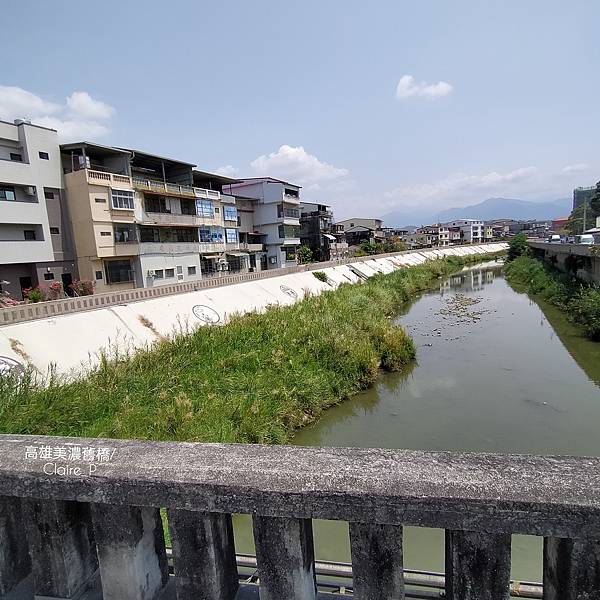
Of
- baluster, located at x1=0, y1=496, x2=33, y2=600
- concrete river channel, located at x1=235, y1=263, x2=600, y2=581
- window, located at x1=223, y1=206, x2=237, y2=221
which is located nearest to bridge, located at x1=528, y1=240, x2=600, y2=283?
concrete river channel, located at x1=235, y1=263, x2=600, y2=581

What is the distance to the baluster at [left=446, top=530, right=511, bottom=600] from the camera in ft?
4.36

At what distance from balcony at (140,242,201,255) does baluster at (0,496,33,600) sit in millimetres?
28255

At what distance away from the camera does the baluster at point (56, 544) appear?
5.48ft

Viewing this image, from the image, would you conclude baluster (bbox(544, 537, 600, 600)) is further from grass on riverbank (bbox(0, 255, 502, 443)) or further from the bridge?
the bridge

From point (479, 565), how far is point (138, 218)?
3010 centimetres

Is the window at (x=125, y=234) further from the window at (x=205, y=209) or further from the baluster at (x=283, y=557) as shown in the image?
the baluster at (x=283, y=557)

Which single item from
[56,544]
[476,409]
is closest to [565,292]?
[476,409]

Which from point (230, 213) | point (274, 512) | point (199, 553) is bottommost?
point (199, 553)

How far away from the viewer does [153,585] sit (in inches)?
67.4

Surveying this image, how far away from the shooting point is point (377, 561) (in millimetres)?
1452

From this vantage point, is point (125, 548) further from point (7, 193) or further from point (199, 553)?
point (7, 193)

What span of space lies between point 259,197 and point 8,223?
88.5 feet

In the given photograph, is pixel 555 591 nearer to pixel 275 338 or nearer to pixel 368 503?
pixel 368 503

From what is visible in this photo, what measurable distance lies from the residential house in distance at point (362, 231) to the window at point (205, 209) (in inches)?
1901
